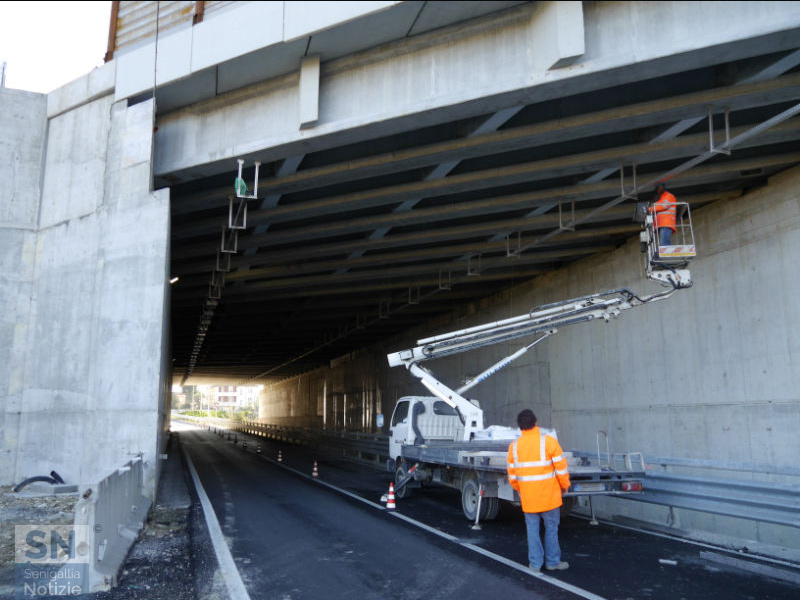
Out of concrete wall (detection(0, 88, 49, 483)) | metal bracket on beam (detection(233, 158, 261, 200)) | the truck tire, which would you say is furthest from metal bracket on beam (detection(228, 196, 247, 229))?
the truck tire

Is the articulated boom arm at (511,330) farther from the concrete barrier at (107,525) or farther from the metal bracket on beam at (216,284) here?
the concrete barrier at (107,525)

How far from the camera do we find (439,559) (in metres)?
7.75

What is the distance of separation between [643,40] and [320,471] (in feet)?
52.7

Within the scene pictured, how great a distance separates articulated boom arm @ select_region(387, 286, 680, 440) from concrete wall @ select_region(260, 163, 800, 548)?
67.5 inches

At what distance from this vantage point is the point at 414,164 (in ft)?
37.0

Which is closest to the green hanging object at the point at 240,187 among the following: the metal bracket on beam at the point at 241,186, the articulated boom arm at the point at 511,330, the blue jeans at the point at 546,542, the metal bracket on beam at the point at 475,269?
the metal bracket on beam at the point at 241,186

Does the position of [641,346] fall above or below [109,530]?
above

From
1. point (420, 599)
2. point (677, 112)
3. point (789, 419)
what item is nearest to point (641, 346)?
point (789, 419)

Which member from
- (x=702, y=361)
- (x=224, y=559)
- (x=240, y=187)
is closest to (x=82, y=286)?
(x=240, y=187)

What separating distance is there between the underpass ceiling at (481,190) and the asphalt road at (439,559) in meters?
6.19

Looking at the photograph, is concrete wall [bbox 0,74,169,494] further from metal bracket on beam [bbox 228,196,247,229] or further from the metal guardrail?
the metal guardrail

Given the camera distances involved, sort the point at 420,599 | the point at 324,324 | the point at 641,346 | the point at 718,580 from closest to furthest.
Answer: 1. the point at 420,599
2. the point at 718,580
3. the point at 641,346
4. the point at 324,324

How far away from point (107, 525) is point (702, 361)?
11.1 metres

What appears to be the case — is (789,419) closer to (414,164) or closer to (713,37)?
(713,37)
